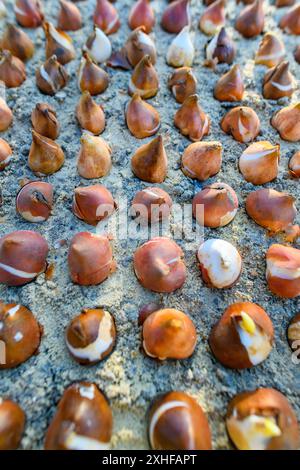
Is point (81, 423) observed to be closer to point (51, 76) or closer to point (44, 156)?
point (44, 156)

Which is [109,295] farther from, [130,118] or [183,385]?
[130,118]

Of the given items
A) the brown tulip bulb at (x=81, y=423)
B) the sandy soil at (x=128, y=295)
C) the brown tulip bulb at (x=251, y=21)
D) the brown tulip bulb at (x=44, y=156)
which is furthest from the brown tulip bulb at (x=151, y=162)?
the brown tulip bulb at (x=251, y=21)

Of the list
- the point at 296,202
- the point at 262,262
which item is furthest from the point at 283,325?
the point at 296,202

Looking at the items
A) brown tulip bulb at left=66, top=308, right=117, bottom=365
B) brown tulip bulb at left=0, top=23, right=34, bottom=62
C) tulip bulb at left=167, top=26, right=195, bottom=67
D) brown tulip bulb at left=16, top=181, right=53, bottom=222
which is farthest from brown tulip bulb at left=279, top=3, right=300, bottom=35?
brown tulip bulb at left=66, top=308, right=117, bottom=365

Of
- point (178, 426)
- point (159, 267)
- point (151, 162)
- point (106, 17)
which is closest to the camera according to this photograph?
point (178, 426)

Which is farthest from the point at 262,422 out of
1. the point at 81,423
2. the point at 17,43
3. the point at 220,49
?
the point at 17,43

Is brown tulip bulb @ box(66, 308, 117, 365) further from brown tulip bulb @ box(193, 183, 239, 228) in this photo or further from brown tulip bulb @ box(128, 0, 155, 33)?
brown tulip bulb @ box(128, 0, 155, 33)
